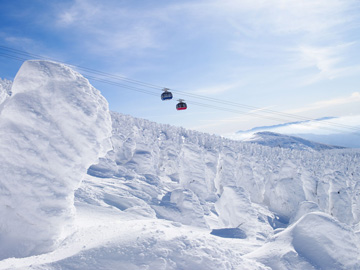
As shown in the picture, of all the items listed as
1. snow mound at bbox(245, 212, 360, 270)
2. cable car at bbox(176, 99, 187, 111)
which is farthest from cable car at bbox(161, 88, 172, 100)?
snow mound at bbox(245, 212, 360, 270)

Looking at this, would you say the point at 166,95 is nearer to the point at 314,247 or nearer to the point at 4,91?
the point at 4,91

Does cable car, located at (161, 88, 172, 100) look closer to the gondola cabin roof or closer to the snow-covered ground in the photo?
the gondola cabin roof

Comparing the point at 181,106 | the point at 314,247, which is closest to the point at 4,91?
the point at 181,106

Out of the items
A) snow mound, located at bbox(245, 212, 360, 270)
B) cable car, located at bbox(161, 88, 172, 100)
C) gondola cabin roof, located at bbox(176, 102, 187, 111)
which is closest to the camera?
snow mound, located at bbox(245, 212, 360, 270)

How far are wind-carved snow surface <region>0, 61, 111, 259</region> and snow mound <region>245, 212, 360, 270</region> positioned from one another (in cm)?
532

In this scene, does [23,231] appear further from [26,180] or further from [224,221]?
[224,221]

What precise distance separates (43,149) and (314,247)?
24.9 feet

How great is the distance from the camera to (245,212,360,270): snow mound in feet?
19.7

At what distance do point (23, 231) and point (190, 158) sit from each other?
24878mm

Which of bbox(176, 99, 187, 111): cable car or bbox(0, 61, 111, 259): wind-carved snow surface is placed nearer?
bbox(0, 61, 111, 259): wind-carved snow surface

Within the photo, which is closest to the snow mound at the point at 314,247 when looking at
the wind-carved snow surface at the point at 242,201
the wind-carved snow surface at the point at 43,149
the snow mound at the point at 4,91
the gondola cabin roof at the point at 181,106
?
the wind-carved snow surface at the point at 242,201

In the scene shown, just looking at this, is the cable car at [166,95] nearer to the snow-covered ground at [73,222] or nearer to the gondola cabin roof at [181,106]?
the gondola cabin roof at [181,106]

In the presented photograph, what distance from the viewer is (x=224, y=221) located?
19.8 metres

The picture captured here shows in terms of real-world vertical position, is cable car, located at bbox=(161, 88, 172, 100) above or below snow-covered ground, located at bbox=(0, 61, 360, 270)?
above
